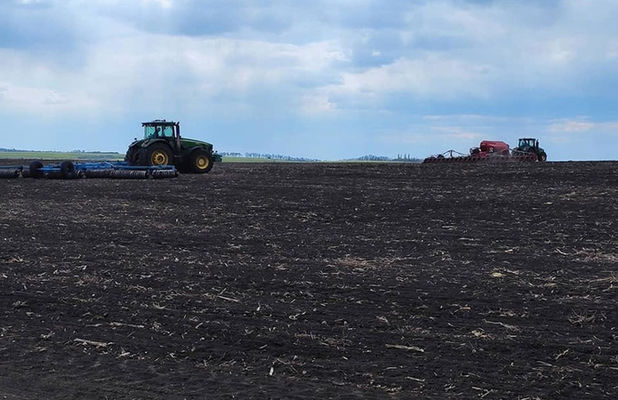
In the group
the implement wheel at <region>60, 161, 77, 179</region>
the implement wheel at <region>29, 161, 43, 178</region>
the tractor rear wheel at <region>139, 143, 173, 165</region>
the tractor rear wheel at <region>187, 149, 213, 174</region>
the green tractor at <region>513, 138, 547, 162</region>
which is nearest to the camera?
the implement wheel at <region>60, 161, 77, 179</region>

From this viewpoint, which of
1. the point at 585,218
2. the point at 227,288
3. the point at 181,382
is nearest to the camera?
the point at 181,382

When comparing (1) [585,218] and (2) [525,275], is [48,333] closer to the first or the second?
(2) [525,275]

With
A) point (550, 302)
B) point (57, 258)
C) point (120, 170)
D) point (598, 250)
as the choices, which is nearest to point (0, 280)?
point (57, 258)

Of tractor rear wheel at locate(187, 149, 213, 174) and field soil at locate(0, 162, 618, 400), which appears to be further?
tractor rear wheel at locate(187, 149, 213, 174)

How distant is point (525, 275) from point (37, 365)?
667 centimetres

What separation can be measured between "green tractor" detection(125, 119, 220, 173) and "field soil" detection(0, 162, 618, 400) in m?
12.0

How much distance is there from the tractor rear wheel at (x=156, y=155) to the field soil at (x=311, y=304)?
11.7 meters

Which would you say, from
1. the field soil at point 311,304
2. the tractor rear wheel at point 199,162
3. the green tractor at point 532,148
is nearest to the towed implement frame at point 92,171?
the tractor rear wheel at point 199,162

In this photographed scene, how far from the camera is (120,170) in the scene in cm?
2525

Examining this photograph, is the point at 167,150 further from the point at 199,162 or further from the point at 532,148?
the point at 532,148

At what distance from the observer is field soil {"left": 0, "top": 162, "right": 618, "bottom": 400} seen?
555cm

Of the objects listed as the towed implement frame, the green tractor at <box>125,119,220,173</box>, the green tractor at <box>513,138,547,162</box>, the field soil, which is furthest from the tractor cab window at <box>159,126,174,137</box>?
the green tractor at <box>513,138,547,162</box>

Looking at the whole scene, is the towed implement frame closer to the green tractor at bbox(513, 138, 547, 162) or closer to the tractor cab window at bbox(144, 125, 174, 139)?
the tractor cab window at bbox(144, 125, 174, 139)

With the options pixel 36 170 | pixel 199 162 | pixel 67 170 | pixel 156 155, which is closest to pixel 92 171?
pixel 67 170
